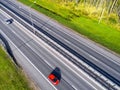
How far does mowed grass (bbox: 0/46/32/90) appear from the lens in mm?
32650

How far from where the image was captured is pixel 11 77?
114 ft

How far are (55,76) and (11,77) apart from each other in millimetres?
7431

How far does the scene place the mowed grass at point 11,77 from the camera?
1285 inches

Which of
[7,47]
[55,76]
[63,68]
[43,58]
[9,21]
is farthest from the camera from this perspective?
[9,21]

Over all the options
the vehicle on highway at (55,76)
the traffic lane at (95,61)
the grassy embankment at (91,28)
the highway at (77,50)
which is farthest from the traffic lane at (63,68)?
the grassy embankment at (91,28)

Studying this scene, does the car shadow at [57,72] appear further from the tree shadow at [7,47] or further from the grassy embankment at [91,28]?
the grassy embankment at [91,28]

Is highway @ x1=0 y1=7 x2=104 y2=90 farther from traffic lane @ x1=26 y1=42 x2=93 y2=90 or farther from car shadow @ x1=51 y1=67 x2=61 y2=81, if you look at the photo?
car shadow @ x1=51 y1=67 x2=61 y2=81

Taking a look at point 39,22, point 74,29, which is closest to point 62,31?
point 74,29

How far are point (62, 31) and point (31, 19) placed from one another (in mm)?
12256

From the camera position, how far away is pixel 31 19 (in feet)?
204

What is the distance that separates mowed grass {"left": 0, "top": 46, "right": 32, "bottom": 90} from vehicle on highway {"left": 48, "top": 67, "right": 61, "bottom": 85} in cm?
376

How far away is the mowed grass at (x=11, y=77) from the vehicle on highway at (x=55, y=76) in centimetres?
376

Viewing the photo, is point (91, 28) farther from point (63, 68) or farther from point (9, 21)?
point (63, 68)

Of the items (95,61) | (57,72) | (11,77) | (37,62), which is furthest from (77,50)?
(11,77)
